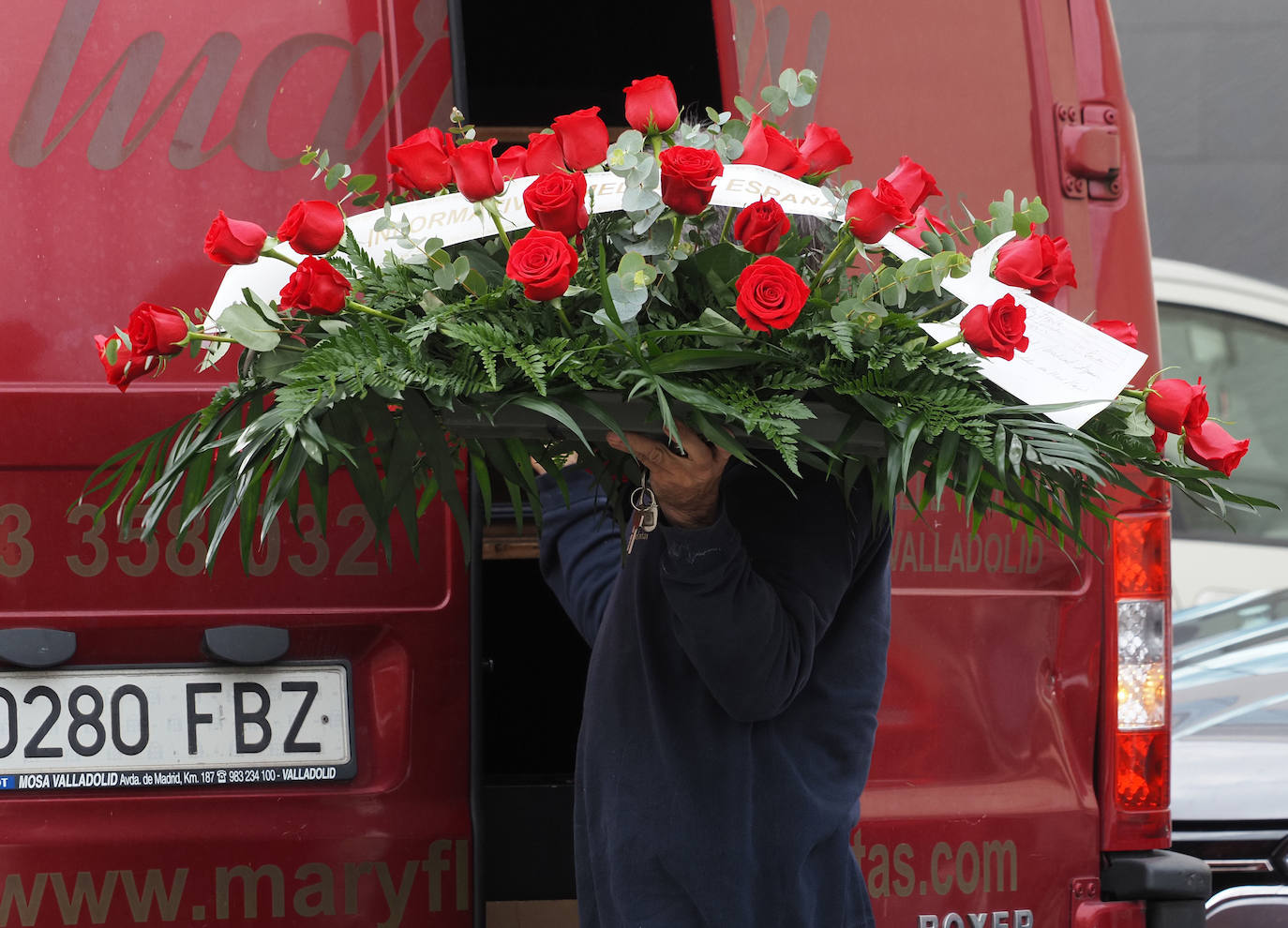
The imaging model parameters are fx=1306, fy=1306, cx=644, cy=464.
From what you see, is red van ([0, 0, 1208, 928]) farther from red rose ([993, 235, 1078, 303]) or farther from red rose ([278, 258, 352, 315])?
red rose ([278, 258, 352, 315])

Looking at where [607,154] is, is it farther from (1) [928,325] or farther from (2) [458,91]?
(2) [458,91]

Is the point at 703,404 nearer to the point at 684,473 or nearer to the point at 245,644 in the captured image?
the point at 684,473

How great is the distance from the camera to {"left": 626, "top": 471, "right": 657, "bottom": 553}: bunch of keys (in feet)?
5.05

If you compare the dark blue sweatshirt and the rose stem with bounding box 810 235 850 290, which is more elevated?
the rose stem with bounding box 810 235 850 290

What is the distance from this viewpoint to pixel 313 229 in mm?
1385

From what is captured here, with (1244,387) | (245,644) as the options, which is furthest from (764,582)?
(1244,387)

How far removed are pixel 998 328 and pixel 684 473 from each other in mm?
380

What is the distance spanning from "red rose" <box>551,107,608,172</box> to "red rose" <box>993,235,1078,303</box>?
468 mm

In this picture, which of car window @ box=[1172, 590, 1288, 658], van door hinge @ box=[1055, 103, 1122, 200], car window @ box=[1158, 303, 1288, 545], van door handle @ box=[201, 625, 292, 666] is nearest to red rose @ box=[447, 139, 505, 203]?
van door handle @ box=[201, 625, 292, 666]

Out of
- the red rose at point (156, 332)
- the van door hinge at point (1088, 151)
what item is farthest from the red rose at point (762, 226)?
the van door hinge at point (1088, 151)

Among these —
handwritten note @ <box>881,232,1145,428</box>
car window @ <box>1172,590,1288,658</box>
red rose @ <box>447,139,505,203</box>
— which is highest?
red rose @ <box>447,139,505,203</box>

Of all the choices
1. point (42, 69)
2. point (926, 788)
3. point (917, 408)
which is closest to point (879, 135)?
point (917, 408)

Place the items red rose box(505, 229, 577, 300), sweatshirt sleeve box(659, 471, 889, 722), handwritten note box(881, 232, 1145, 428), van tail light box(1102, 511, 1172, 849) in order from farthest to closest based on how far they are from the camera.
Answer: van tail light box(1102, 511, 1172, 849)
sweatshirt sleeve box(659, 471, 889, 722)
handwritten note box(881, 232, 1145, 428)
red rose box(505, 229, 577, 300)

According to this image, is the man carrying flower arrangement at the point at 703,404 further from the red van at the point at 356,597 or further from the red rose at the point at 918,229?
the red van at the point at 356,597
